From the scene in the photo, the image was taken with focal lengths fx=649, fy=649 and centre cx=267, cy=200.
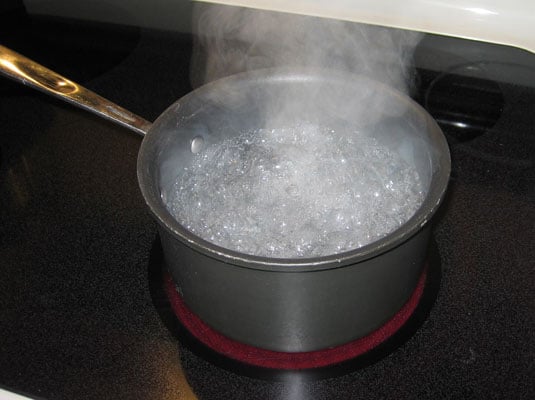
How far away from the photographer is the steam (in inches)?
38.2

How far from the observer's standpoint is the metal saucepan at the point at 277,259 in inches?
22.8

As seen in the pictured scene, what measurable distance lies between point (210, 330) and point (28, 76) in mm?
388

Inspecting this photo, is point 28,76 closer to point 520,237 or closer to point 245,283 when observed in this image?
point 245,283

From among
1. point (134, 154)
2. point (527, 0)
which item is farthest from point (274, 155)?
point (527, 0)

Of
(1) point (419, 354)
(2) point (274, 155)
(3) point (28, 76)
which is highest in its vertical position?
(3) point (28, 76)

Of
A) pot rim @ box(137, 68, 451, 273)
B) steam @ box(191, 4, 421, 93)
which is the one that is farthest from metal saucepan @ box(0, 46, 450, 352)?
steam @ box(191, 4, 421, 93)

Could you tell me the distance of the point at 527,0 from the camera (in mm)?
987

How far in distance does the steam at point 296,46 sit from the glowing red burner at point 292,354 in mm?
384

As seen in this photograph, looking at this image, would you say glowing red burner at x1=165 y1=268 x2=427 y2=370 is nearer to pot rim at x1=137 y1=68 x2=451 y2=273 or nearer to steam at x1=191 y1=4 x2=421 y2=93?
pot rim at x1=137 y1=68 x2=451 y2=273

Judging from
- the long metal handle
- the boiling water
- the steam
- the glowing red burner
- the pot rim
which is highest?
the long metal handle

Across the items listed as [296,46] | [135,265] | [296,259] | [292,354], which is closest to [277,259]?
[296,259]

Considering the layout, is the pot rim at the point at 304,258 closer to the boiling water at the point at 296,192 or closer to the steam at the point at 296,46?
the boiling water at the point at 296,192

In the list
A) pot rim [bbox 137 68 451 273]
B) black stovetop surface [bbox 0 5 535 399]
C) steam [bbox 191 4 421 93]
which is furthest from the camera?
steam [bbox 191 4 421 93]

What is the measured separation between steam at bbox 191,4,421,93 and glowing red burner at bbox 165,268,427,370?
0.38 metres
